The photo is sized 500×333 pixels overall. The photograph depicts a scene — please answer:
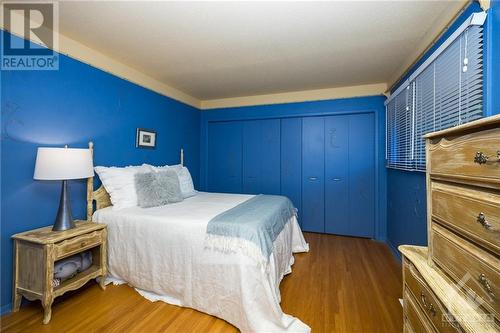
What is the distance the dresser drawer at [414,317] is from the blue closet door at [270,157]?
9.10ft

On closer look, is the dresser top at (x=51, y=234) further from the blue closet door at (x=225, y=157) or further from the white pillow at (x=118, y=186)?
the blue closet door at (x=225, y=157)

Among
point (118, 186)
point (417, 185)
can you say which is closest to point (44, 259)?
point (118, 186)

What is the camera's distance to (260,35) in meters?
2.07

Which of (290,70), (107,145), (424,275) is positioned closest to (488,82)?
(424,275)

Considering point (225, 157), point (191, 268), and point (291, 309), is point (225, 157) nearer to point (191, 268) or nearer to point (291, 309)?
point (191, 268)

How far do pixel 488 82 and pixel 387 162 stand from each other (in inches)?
84.3

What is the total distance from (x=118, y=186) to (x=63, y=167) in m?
0.65

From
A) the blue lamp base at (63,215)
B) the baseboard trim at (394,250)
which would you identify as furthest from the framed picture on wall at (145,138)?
the baseboard trim at (394,250)

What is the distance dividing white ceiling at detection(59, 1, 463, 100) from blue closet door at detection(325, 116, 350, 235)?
32.3 inches

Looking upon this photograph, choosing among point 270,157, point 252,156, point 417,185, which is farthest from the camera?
point 252,156

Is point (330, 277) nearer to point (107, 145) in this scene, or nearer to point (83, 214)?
point (83, 214)

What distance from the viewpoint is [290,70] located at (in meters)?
2.90

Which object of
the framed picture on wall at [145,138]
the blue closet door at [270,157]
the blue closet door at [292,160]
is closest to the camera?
the framed picture on wall at [145,138]

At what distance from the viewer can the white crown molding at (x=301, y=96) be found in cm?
345
